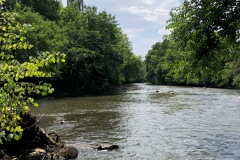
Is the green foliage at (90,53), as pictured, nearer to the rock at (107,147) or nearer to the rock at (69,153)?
the rock at (107,147)

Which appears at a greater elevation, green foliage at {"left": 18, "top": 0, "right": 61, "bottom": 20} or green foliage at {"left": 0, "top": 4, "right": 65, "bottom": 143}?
green foliage at {"left": 18, "top": 0, "right": 61, "bottom": 20}

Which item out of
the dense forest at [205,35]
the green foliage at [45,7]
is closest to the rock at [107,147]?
the dense forest at [205,35]

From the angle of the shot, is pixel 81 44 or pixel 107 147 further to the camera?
pixel 81 44

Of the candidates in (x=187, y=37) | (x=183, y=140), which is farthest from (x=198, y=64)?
(x=183, y=140)

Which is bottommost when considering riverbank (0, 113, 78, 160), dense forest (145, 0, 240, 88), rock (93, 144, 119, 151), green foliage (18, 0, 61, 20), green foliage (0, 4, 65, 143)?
rock (93, 144, 119, 151)

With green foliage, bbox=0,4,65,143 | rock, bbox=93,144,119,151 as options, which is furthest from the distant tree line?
green foliage, bbox=0,4,65,143

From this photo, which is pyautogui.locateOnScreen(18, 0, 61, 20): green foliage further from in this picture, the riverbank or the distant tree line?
the riverbank

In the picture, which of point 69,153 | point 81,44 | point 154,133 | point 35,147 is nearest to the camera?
point 69,153

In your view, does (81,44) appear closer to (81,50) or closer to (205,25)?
(81,50)

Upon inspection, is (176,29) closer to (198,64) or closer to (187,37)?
(187,37)

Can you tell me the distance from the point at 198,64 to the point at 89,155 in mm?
7260

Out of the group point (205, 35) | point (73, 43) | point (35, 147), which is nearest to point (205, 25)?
point (205, 35)

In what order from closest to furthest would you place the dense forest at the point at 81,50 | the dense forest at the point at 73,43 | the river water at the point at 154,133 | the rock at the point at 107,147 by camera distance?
the dense forest at the point at 81,50 → the river water at the point at 154,133 → the rock at the point at 107,147 → the dense forest at the point at 73,43

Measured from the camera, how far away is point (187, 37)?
1561cm
